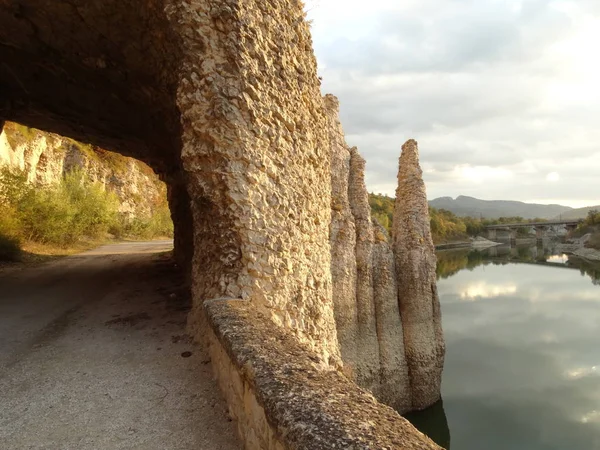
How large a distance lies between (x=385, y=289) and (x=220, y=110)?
9479 mm

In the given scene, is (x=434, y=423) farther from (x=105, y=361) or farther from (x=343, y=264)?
(x=105, y=361)

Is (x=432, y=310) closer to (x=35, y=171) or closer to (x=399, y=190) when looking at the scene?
(x=399, y=190)

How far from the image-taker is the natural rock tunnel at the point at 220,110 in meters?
→ 4.24

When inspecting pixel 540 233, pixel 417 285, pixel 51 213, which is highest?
pixel 51 213

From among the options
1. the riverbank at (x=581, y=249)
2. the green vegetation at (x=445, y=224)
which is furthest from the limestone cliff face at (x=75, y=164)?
the riverbank at (x=581, y=249)

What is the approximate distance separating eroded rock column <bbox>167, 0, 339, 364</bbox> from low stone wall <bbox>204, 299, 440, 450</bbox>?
1036 millimetres

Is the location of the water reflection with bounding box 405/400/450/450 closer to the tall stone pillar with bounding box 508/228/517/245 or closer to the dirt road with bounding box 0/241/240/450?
the dirt road with bounding box 0/241/240/450

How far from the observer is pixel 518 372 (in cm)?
1652

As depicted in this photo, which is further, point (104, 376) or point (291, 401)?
point (104, 376)

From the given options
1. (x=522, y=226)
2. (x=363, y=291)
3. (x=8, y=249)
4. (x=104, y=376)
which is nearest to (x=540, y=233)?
(x=522, y=226)

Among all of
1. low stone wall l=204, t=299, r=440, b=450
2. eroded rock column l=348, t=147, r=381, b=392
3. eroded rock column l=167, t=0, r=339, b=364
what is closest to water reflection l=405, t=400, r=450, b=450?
eroded rock column l=348, t=147, r=381, b=392

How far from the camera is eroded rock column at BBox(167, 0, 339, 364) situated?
4.22 metres

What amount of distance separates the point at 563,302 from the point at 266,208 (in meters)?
35.2

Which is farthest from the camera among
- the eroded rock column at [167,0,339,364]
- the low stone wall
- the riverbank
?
the riverbank
